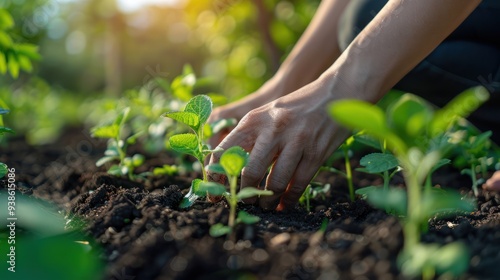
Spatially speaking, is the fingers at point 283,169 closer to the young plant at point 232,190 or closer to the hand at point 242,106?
the young plant at point 232,190

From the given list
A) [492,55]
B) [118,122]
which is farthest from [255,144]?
[492,55]

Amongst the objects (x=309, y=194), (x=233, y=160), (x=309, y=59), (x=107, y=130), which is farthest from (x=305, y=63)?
(x=233, y=160)

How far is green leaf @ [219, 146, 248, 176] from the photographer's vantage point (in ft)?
3.69

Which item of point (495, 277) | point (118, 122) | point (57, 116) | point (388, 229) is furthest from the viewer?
point (57, 116)

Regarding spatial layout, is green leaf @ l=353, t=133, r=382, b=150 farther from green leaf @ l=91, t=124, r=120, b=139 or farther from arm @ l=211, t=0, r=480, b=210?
green leaf @ l=91, t=124, r=120, b=139

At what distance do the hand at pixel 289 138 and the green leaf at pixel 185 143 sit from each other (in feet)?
0.24

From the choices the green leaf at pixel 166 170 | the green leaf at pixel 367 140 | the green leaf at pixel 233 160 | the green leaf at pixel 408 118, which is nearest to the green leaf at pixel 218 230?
the green leaf at pixel 233 160

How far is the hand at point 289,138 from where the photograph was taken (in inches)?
54.0

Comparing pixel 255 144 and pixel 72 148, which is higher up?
pixel 72 148

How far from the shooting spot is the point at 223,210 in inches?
47.9

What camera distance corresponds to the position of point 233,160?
3.71 feet

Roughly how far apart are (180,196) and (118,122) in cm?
44

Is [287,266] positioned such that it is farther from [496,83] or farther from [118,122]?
[496,83]

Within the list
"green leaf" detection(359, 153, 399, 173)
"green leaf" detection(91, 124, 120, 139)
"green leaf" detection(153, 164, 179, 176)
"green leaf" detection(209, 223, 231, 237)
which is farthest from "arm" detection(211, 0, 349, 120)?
"green leaf" detection(209, 223, 231, 237)
